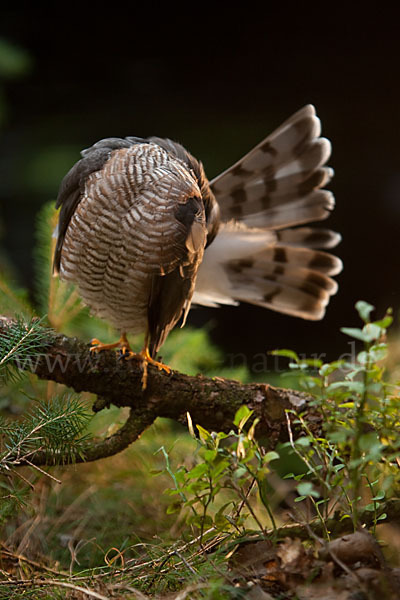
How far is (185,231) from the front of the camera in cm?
117

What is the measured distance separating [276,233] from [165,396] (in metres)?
0.61

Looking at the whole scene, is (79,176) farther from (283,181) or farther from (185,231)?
(283,181)

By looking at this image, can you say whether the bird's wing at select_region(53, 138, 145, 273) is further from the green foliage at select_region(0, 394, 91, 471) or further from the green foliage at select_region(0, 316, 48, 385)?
the green foliage at select_region(0, 394, 91, 471)

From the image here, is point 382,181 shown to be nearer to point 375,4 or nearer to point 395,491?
point 375,4

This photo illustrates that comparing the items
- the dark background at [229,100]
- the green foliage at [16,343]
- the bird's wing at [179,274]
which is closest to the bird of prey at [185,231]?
the bird's wing at [179,274]

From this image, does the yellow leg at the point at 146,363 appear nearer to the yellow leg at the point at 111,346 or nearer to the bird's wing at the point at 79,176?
the yellow leg at the point at 111,346

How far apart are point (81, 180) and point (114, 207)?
13 centimetres


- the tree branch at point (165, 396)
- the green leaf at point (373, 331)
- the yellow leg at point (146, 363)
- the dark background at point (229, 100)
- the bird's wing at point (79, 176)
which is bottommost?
the tree branch at point (165, 396)

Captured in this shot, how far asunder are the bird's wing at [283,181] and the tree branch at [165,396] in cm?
52

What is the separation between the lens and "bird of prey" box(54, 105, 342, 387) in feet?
3.86

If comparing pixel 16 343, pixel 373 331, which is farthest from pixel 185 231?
pixel 373 331

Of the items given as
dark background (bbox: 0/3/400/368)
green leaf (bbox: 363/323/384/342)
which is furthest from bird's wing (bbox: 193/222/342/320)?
green leaf (bbox: 363/323/384/342)

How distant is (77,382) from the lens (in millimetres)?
1136

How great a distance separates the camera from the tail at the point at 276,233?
1466 mm
